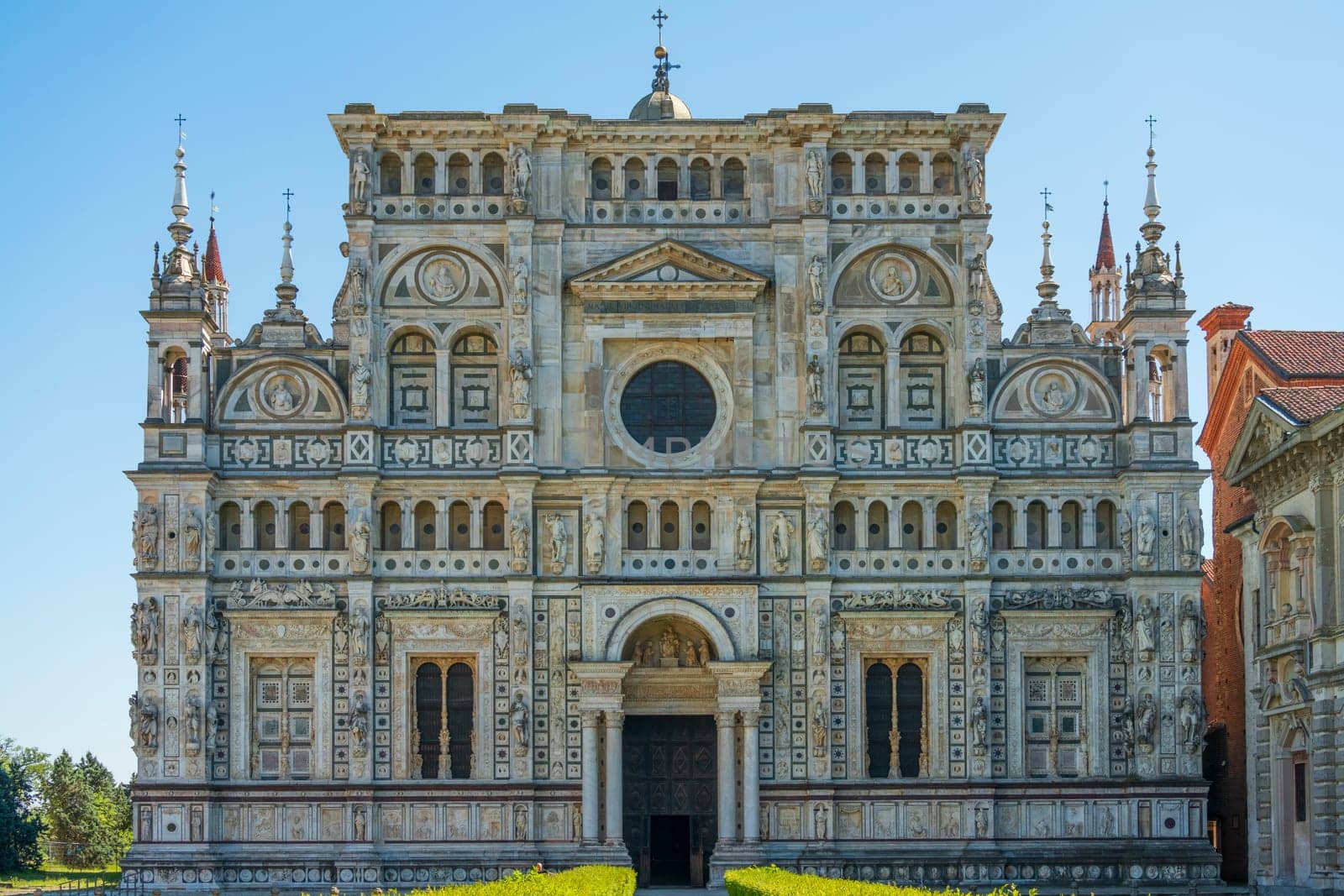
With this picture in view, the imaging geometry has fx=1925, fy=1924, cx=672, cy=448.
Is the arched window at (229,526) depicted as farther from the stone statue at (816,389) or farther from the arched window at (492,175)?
the stone statue at (816,389)

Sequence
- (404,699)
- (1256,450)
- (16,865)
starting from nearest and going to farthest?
(1256,450)
(404,699)
(16,865)

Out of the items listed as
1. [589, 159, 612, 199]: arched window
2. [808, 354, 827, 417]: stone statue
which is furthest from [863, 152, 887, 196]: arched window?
[589, 159, 612, 199]: arched window

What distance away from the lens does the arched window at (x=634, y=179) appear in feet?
161

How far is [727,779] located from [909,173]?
16108 millimetres

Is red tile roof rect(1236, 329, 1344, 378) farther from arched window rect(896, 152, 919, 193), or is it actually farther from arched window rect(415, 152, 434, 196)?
arched window rect(415, 152, 434, 196)

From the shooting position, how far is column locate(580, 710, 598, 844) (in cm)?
4603

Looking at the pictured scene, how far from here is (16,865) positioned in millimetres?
61375

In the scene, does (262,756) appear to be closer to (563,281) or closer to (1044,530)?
(563,281)

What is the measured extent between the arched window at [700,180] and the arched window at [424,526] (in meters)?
10.4

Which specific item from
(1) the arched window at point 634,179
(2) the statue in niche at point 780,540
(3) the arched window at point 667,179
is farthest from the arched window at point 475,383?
(2) the statue in niche at point 780,540

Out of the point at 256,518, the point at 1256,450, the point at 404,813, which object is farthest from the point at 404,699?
the point at 1256,450

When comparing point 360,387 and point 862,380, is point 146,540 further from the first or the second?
point 862,380

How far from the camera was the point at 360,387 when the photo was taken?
47.6 m

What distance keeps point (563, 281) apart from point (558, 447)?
13.9 feet
